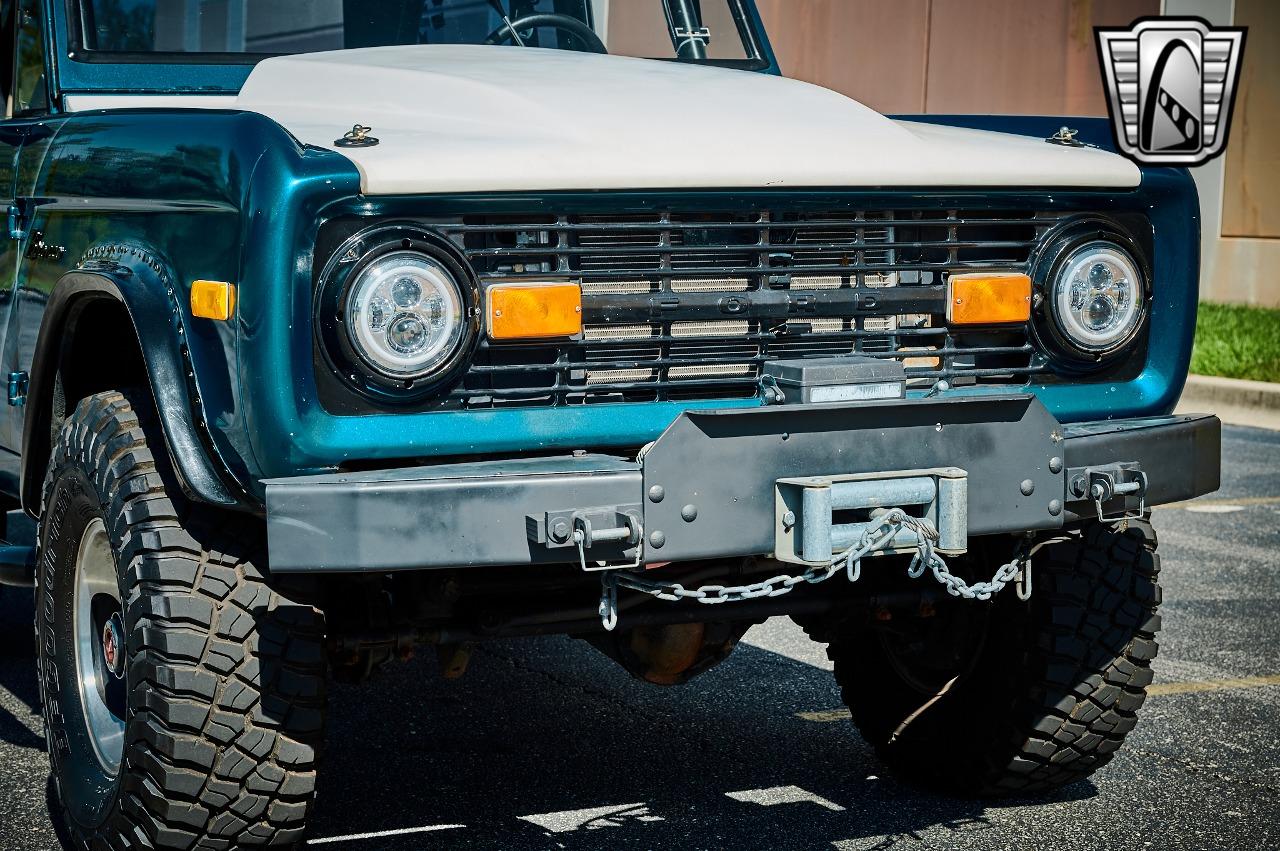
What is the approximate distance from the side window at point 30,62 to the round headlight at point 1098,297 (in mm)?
2426

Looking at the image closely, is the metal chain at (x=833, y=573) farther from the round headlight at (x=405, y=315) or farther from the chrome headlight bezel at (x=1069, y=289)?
the chrome headlight bezel at (x=1069, y=289)

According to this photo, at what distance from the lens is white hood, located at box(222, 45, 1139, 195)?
3.03 metres

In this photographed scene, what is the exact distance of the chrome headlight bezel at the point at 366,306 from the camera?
2.94 m

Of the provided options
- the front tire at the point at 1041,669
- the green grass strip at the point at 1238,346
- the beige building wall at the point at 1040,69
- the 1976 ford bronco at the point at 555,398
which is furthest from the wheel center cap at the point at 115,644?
the beige building wall at the point at 1040,69

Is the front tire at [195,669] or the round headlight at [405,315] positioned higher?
the round headlight at [405,315]

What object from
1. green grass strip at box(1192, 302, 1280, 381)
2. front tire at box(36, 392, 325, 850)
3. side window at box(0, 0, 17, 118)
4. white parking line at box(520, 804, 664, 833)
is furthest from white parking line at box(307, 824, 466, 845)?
green grass strip at box(1192, 302, 1280, 381)

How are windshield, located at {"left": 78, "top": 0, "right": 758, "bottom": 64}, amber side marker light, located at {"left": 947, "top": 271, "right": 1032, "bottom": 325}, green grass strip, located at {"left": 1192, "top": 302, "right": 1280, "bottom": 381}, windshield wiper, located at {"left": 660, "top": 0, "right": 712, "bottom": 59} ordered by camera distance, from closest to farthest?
amber side marker light, located at {"left": 947, "top": 271, "right": 1032, "bottom": 325}, windshield, located at {"left": 78, "top": 0, "right": 758, "bottom": 64}, windshield wiper, located at {"left": 660, "top": 0, "right": 712, "bottom": 59}, green grass strip, located at {"left": 1192, "top": 302, "right": 1280, "bottom": 381}

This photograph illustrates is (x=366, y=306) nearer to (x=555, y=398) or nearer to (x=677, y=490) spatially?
(x=555, y=398)

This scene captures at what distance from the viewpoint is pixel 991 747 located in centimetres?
392

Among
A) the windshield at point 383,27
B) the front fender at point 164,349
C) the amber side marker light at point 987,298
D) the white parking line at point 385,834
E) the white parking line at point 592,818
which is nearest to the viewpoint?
the front fender at point 164,349

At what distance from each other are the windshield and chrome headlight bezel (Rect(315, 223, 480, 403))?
1.38 metres

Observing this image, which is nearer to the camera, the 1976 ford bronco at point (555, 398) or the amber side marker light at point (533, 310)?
the 1976 ford bronco at point (555, 398)

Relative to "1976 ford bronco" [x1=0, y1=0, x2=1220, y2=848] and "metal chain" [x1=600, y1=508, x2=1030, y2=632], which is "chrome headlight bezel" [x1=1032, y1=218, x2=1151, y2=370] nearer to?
"1976 ford bronco" [x1=0, y1=0, x2=1220, y2=848]

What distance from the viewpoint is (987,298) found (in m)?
3.41
